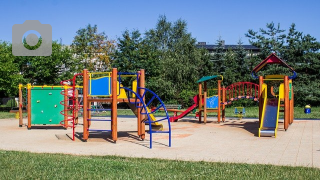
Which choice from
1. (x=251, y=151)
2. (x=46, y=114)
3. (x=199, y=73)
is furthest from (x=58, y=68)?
(x=251, y=151)

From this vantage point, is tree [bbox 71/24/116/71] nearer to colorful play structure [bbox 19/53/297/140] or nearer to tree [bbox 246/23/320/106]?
tree [bbox 246/23/320/106]

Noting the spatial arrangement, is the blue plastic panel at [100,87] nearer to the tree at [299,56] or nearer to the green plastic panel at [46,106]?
the green plastic panel at [46,106]

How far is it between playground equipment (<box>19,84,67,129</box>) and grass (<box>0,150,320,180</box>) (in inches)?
318

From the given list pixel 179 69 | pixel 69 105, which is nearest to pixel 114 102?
pixel 69 105

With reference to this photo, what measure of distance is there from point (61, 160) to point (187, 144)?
415 centimetres

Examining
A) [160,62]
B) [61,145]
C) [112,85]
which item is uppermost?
[160,62]

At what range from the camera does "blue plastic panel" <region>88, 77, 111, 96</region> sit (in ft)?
36.7

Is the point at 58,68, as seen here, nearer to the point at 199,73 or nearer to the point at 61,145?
the point at 199,73

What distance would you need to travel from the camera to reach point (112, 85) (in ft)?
36.2

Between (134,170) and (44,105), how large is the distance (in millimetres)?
10118

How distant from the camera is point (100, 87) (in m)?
11.3

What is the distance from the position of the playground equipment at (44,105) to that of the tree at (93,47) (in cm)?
2650

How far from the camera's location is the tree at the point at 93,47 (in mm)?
42688

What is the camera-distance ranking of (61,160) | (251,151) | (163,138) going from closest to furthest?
1. (61,160)
2. (251,151)
3. (163,138)
